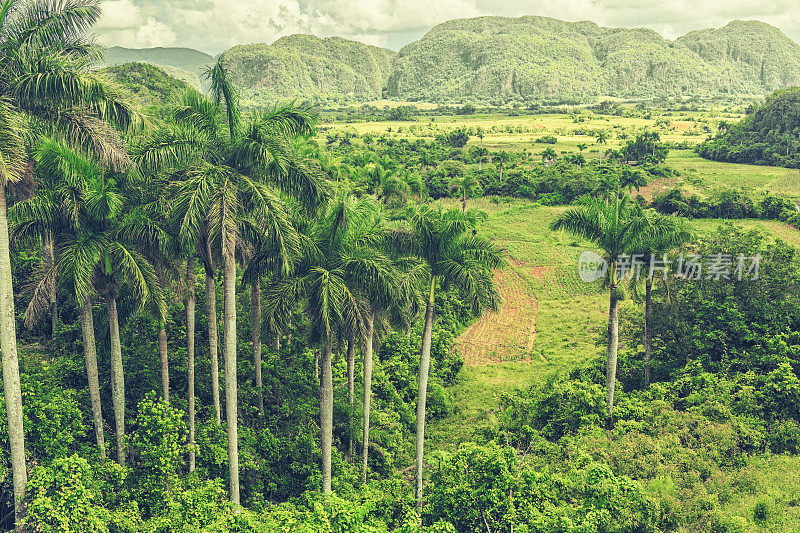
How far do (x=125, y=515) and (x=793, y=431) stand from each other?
1761cm

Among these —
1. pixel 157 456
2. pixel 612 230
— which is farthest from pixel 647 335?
pixel 157 456

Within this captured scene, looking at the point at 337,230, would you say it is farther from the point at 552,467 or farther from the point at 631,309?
the point at 631,309

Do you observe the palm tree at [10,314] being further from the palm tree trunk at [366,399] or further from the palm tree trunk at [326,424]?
the palm tree trunk at [366,399]

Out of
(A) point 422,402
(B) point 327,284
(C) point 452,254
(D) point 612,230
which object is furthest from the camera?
(D) point 612,230

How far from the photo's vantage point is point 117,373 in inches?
555

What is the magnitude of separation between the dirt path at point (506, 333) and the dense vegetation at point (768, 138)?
5435 centimetres

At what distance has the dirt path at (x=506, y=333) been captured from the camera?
29.2m

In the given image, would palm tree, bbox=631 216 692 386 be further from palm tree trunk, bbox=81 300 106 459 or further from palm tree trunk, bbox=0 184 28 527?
palm tree trunk, bbox=0 184 28 527

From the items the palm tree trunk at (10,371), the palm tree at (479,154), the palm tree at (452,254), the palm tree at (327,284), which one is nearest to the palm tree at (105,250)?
the palm tree trunk at (10,371)

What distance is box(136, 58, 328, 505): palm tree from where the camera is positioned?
11.9 m

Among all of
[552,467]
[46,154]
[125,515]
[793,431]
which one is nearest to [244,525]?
[125,515]

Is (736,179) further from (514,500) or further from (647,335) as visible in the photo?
(514,500)

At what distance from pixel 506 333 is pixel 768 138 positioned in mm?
67824

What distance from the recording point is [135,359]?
58.3 ft
